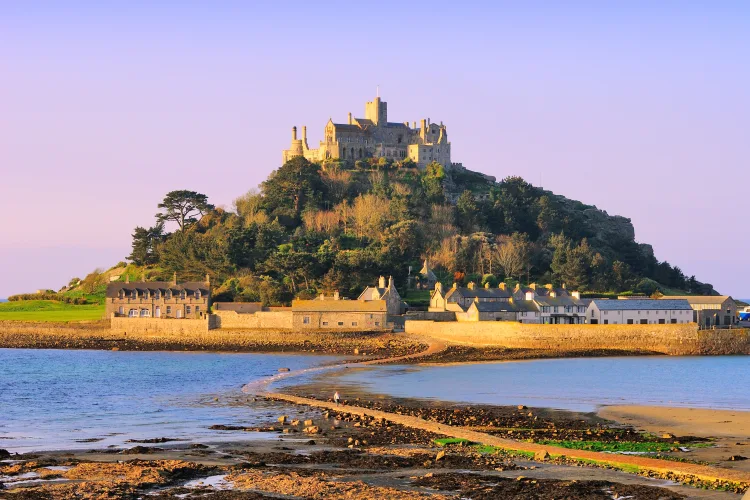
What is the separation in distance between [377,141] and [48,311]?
39.4m

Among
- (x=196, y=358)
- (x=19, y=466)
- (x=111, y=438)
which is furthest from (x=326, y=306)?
(x=19, y=466)

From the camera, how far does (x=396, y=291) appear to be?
7131 centimetres

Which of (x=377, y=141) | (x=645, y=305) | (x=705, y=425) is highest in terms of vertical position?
(x=377, y=141)

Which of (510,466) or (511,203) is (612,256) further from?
(510,466)

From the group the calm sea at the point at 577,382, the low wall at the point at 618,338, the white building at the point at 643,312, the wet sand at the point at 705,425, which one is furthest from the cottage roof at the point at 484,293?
the wet sand at the point at 705,425

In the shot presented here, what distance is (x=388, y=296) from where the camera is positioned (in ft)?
229

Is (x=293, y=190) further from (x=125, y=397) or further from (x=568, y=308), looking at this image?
(x=125, y=397)

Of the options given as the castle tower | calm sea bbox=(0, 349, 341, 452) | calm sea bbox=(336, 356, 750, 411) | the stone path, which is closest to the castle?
the castle tower

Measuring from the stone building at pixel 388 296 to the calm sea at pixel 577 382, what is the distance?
2066 cm

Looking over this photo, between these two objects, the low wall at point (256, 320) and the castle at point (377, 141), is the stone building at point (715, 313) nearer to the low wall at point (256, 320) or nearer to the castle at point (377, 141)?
the low wall at point (256, 320)

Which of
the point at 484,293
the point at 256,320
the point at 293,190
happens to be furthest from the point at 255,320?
the point at 293,190

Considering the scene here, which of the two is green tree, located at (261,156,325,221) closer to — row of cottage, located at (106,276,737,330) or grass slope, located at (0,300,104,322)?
grass slope, located at (0,300,104,322)

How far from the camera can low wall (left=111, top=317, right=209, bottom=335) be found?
228 feet

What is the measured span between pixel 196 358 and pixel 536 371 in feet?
73.5
